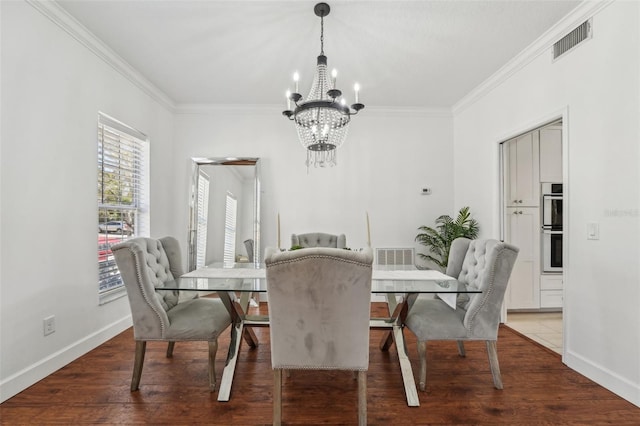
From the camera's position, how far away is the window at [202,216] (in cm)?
428

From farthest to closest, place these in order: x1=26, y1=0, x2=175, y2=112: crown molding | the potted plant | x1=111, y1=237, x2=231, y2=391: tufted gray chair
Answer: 1. the potted plant
2. x1=26, y1=0, x2=175, y2=112: crown molding
3. x1=111, y1=237, x2=231, y2=391: tufted gray chair

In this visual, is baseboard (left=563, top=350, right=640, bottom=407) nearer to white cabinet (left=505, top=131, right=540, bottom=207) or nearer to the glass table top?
the glass table top

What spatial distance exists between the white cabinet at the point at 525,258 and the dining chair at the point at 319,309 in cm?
300

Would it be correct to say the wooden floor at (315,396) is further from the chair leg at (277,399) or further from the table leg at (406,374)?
the chair leg at (277,399)

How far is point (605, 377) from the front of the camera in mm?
2164

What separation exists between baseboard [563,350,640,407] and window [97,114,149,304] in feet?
13.2

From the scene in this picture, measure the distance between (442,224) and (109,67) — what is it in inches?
169

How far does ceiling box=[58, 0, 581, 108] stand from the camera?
234cm

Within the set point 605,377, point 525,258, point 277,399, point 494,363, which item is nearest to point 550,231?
point 525,258

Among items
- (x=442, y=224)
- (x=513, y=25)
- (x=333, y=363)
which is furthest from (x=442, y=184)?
(x=333, y=363)

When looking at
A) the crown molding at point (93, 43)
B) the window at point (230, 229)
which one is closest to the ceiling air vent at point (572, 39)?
the window at point (230, 229)

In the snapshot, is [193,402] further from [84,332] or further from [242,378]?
[84,332]

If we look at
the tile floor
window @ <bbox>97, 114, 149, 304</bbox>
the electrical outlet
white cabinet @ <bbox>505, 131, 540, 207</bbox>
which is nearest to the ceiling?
window @ <bbox>97, 114, 149, 304</bbox>

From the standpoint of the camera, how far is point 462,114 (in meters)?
4.24
